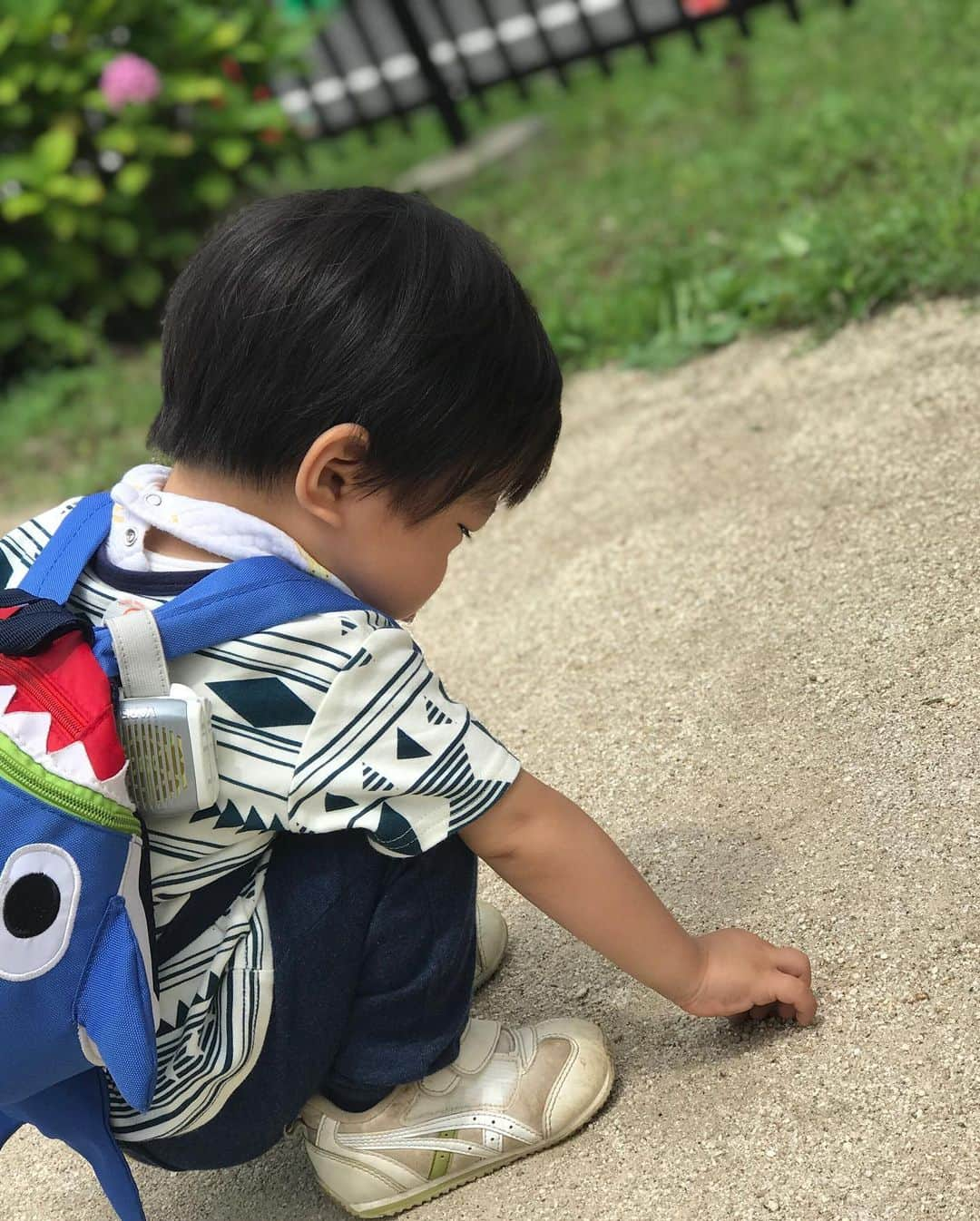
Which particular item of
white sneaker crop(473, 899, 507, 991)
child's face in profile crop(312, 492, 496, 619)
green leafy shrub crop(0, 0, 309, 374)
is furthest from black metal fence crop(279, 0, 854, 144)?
child's face in profile crop(312, 492, 496, 619)

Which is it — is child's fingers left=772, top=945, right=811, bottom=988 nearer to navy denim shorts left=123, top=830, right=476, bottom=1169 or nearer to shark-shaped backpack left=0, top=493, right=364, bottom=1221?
navy denim shorts left=123, top=830, right=476, bottom=1169

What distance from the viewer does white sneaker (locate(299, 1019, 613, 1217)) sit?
1654 mm

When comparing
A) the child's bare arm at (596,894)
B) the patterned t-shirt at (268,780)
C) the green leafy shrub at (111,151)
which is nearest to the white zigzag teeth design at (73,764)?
the patterned t-shirt at (268,780)

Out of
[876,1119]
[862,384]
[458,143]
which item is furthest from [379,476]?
[458,143]

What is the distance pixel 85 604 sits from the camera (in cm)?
150

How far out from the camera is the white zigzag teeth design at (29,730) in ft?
4.26

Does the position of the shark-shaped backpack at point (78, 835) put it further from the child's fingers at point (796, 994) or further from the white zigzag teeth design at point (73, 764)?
the child's fingers at point (796, 994)

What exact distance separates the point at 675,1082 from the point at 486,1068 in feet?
0.72

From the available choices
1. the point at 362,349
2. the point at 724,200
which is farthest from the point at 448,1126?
the point at 724,200

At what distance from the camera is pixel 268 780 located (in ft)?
4.61

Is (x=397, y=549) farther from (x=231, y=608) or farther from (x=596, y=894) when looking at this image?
(x=596, y=894)

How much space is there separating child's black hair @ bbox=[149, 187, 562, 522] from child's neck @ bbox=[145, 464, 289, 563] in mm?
14

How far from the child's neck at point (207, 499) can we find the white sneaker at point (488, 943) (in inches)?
28.4

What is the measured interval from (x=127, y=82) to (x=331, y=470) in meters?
4.05
